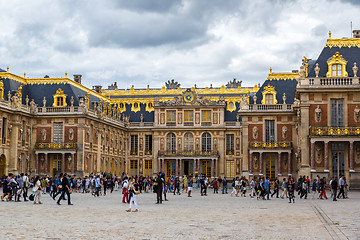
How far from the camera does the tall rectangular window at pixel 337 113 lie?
1709 inches

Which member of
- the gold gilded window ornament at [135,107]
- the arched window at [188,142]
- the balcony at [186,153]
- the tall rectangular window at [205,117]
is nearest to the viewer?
the balcony at [186,153]

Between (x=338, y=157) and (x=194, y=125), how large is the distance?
1185 inches

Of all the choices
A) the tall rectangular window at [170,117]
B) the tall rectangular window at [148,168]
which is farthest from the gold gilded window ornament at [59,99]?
the tall rectangular window at [148,168]

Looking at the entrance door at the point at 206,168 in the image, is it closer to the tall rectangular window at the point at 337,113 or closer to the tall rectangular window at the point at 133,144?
the tall rectangular window at the point at 133,144

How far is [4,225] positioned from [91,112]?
44.5 meters

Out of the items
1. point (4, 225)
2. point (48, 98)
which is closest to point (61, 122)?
point (48, 98)

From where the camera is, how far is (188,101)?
7200cm

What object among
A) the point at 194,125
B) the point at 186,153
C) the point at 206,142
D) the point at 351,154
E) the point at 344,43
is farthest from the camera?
the point at 194,125

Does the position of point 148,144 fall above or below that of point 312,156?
above

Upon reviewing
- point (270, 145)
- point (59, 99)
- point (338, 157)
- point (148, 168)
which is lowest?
point (148, 168)

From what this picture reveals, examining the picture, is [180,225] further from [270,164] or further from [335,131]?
[270,164]

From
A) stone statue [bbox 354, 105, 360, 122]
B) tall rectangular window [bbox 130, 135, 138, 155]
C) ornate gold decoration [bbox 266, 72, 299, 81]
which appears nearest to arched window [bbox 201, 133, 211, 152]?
tall rectangular window [bbox 130, 135, 138, 155]

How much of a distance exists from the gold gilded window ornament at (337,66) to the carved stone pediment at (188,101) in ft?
91.3

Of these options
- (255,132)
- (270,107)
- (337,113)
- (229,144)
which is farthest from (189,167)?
(337,113)
